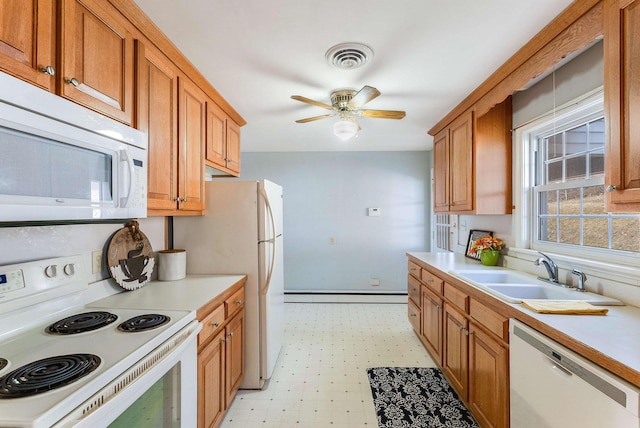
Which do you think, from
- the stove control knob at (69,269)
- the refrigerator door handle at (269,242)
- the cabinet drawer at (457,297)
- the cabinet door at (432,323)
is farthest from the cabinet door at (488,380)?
the stove control knob at (69,269)

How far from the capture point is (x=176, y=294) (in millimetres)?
1677

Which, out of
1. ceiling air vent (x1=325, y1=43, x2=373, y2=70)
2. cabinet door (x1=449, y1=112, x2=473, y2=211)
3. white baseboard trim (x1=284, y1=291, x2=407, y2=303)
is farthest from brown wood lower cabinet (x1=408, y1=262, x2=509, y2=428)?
white baseboard trim (x1=284, y1=291, x2=407, y2=303)

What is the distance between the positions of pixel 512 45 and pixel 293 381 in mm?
2752

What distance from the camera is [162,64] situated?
1.64 m

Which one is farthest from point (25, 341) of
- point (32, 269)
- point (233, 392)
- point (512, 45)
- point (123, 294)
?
point (512, 45)

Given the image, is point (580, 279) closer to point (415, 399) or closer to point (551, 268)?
point (551, 268)

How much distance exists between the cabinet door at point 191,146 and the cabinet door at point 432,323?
2036 mm

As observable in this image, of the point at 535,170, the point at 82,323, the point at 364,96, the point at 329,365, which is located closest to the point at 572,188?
the point at 535,170

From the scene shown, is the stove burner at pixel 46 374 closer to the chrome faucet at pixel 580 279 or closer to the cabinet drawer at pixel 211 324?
the cabinet drawer at pixel 211 324

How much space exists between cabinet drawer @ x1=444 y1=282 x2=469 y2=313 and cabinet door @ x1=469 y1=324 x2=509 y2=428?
0.45ft

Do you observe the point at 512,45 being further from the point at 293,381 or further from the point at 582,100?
the point at 293,381

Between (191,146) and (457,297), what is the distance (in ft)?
Result: 6.96

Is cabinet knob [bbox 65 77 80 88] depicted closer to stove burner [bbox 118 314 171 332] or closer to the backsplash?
the backsplash

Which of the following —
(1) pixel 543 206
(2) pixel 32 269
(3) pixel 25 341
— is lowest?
(3) pixel 25 341
